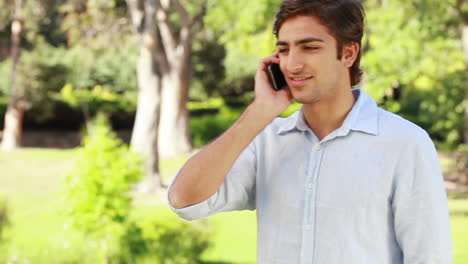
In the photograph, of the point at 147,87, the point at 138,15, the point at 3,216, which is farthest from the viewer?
the point at 138,15

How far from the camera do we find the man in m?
1.96

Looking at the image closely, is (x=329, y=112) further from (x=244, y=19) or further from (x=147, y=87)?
(x=244, y=19)

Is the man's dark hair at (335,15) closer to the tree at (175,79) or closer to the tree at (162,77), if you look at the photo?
the tree at (162,77)

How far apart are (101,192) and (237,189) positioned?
5.33 meters

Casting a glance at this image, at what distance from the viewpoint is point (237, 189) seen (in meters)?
2.21

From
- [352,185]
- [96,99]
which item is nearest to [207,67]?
[96,99]

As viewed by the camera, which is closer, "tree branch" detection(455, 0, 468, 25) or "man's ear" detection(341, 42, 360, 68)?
"man's ear" detection(341, 42, 360, 68)

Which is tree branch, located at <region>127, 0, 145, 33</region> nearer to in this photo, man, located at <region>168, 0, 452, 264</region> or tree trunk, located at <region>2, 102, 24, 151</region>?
tree trunk, located at <region>2, 102, 24, 151</region>

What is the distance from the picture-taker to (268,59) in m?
2.19

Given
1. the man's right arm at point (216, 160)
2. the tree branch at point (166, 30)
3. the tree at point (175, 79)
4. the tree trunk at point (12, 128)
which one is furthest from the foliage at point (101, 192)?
the tree trunk at point (12, 128)

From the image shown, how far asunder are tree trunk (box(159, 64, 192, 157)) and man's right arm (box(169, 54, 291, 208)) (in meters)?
21.0

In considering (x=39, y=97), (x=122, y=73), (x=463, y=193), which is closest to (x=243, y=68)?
(x=122, y=73)

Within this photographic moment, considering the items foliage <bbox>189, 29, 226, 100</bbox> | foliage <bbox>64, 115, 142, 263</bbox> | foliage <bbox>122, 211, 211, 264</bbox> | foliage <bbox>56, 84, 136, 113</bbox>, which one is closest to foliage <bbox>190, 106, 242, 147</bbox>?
foliage <bbox>189, 29, 226, 100</bbox>

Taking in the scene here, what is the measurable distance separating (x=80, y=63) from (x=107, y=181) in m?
22.6
